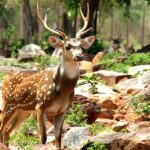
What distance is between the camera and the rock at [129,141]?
9.37 meters

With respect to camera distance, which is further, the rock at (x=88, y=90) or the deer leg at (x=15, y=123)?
the rock at (x=88, y=90)

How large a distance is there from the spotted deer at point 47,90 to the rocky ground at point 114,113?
28.0 inches

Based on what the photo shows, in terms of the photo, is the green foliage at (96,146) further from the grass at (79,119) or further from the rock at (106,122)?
the rock at (106,122)

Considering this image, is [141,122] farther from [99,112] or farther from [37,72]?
[37,72]

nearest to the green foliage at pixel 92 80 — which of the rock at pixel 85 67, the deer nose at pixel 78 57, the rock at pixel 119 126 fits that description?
the rock at pixel 85 67

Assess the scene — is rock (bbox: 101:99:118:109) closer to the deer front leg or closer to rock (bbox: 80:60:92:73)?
the deer front leg

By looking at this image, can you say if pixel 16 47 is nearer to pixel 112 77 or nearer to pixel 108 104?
pixel 112 77

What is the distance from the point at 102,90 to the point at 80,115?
3.51 metres

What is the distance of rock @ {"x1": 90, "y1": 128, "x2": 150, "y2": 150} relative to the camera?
937 cm

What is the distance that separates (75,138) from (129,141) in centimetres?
207

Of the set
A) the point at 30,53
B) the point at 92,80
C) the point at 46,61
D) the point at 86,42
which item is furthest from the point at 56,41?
the point at 30,53

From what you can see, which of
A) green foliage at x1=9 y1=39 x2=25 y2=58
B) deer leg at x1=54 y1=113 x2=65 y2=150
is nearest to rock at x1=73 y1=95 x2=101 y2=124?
deer leg at x1=54 y1=113 x2=65 y2=150

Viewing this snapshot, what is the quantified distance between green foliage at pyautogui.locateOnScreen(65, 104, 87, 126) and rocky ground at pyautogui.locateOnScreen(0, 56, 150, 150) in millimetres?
205

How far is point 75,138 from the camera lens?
1142 centimetres
